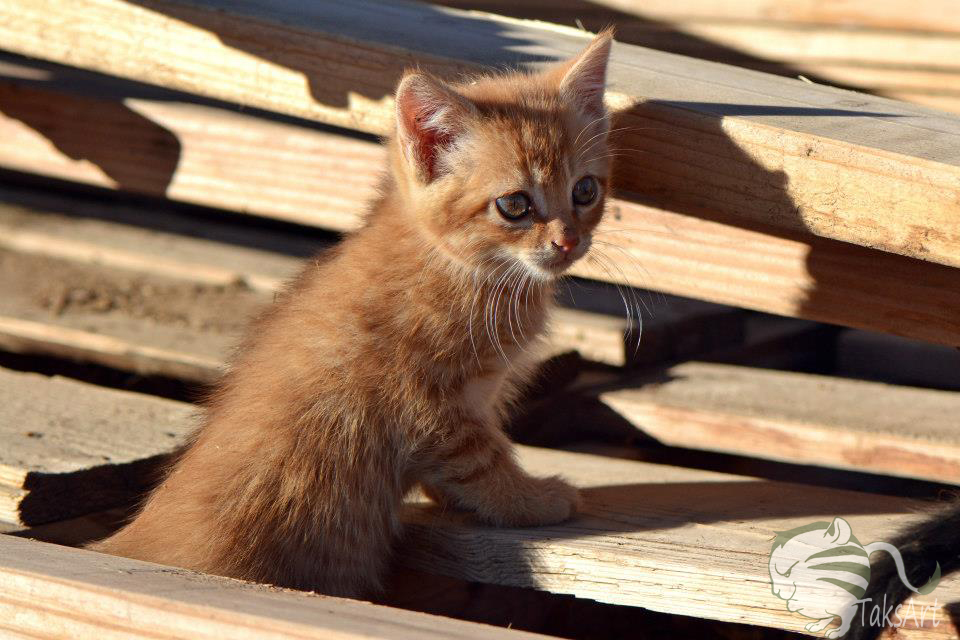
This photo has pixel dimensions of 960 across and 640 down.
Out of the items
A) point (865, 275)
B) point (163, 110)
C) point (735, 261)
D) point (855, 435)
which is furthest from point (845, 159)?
point (163, 110)

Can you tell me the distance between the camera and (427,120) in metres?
2.67

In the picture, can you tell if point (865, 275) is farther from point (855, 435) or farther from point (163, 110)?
point (163, 110)

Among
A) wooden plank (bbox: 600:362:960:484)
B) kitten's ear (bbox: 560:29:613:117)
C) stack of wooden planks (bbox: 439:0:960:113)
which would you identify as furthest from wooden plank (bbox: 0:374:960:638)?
stack of wooden planks (bbox: 439:0:960:113)

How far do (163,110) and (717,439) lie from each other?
2283 millimetres

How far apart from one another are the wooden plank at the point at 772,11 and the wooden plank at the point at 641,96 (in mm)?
1032

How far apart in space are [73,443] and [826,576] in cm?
180

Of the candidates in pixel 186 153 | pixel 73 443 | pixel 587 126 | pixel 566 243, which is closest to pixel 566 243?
pixel 566 243

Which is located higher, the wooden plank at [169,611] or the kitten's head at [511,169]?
the kitten's head at [511,169]

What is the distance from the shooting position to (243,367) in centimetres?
263

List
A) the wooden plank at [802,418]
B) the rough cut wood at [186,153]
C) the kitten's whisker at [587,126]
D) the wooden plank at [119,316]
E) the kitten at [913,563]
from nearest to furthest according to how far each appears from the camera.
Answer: the kitten at [913,563] < the kitten's whisker at [587,126] < the wooden plank at [802,418] < the wooden plank at [119,316] < the rough cut wood at [186,153]

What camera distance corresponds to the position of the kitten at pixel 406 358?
2.40 meters

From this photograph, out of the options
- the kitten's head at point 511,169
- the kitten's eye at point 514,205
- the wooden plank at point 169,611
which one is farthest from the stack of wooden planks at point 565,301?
the kitten's eye at point 514,205

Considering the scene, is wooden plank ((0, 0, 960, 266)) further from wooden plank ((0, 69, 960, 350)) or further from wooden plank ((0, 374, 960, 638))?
wooden plank ((0, 374, 960, 638))

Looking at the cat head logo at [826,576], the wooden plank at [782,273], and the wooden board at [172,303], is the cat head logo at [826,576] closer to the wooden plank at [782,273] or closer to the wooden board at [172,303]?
the wooden plank at [782,273]
